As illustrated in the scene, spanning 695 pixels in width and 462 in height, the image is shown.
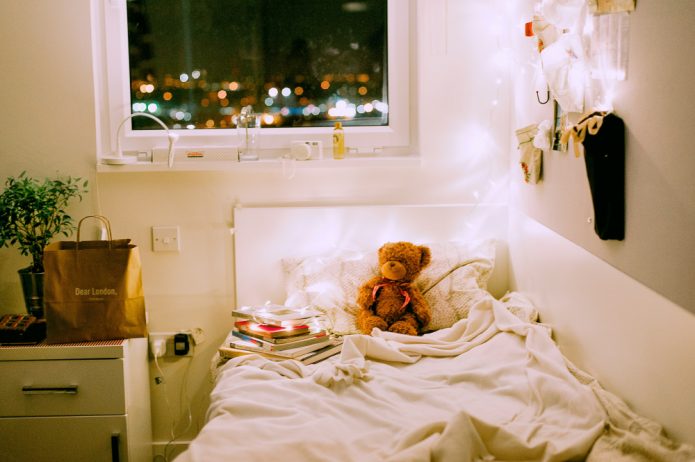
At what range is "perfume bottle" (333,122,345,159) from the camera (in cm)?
251

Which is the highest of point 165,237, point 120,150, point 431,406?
point 120,150

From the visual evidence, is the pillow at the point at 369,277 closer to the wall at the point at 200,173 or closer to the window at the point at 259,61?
the wall at the point at 200,173

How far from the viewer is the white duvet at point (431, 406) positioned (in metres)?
1.37

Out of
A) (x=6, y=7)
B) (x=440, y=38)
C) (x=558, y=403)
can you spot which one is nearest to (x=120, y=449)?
→ (x=558, y=403)

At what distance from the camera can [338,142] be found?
2.51 meters

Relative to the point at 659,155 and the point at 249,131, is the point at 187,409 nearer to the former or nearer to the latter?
the point at 249,131

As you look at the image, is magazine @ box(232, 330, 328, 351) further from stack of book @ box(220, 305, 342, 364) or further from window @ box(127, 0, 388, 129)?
window @ box(127, 0, 388, 129)

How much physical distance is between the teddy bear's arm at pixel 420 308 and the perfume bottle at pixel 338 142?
1.95ft

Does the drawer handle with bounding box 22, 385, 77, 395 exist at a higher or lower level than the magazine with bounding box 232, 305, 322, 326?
lower

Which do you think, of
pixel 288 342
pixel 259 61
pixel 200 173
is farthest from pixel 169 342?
pixel 259 61

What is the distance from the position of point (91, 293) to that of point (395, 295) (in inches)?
38.1

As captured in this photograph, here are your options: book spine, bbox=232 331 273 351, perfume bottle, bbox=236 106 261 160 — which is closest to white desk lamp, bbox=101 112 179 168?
perfume bottle, bbox=236 106 261 160

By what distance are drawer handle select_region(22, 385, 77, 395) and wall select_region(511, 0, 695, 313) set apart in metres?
1.59

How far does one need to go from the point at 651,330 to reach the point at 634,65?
574 mm
